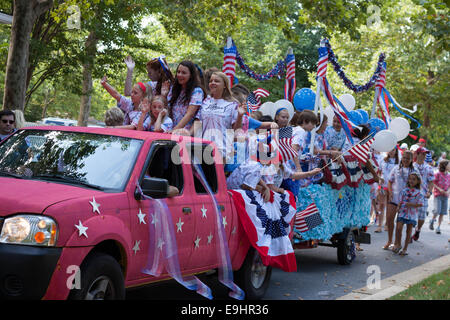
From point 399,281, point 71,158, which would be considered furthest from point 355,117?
point 71,158

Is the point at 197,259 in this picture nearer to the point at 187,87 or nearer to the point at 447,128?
the point at 187,87

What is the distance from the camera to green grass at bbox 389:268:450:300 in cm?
748

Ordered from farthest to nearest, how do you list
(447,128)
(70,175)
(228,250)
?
(447,128), (228,250), (70,175)

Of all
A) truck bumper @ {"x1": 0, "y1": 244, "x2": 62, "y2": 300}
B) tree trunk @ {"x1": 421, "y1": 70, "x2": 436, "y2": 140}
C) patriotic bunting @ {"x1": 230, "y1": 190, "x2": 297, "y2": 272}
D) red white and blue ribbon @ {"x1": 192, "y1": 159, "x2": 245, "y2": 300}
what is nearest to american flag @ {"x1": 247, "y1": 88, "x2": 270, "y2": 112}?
patriotic bunting @ {"x1": 230, "y1": 190, "x2": 297, "y2": 272}

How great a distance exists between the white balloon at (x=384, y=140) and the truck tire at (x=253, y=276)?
4.53m

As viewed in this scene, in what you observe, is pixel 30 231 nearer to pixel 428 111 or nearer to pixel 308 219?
pixel 308 219

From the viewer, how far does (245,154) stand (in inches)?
307

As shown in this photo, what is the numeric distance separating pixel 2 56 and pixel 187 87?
36.8ft

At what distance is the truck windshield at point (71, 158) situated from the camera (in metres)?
5.41

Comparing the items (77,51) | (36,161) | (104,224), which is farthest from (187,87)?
(77,51)

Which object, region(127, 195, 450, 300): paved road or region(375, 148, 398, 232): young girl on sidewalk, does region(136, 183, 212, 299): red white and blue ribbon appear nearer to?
region(127, 195, 450, 300): paved road

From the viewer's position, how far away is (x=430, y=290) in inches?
315

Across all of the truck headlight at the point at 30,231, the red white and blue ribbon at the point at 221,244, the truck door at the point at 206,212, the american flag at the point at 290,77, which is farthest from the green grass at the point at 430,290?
the american flag at the point at 290,77

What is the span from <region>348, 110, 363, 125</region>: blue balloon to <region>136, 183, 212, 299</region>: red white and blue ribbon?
672 cm
